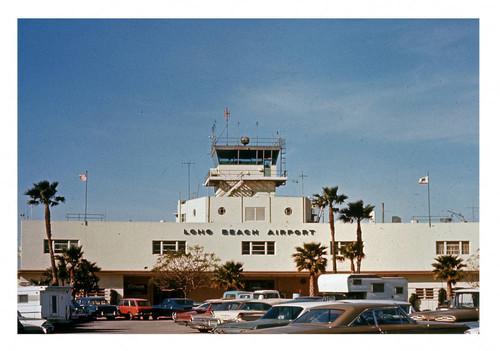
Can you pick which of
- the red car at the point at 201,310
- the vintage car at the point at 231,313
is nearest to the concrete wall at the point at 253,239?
the red car at the point at 201,310

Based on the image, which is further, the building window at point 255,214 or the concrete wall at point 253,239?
the building window at point 255,214

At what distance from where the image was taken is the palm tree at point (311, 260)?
51.8m

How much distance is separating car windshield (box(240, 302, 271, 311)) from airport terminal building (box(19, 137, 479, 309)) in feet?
93.1

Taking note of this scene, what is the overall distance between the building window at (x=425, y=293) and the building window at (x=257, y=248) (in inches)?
519

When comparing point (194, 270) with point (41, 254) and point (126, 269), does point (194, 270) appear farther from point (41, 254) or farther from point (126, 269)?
point (41, 254)

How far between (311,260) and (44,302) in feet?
88.7

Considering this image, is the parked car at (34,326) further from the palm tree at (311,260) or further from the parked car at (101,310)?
the palm tree at (311,260)

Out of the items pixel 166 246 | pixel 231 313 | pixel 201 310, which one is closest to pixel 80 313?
pixel 201 310

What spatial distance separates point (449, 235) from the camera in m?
55.6

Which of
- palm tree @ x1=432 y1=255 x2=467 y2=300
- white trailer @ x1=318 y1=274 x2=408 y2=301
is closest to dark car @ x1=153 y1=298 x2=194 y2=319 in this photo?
white trailer @ x1=318 y1=274 x2=408 y2=301

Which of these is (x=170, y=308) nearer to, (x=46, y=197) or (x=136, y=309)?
(x=136, y=309)

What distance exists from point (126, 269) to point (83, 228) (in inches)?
197

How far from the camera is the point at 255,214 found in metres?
58.9

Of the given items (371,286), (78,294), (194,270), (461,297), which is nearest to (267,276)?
(194,270)
